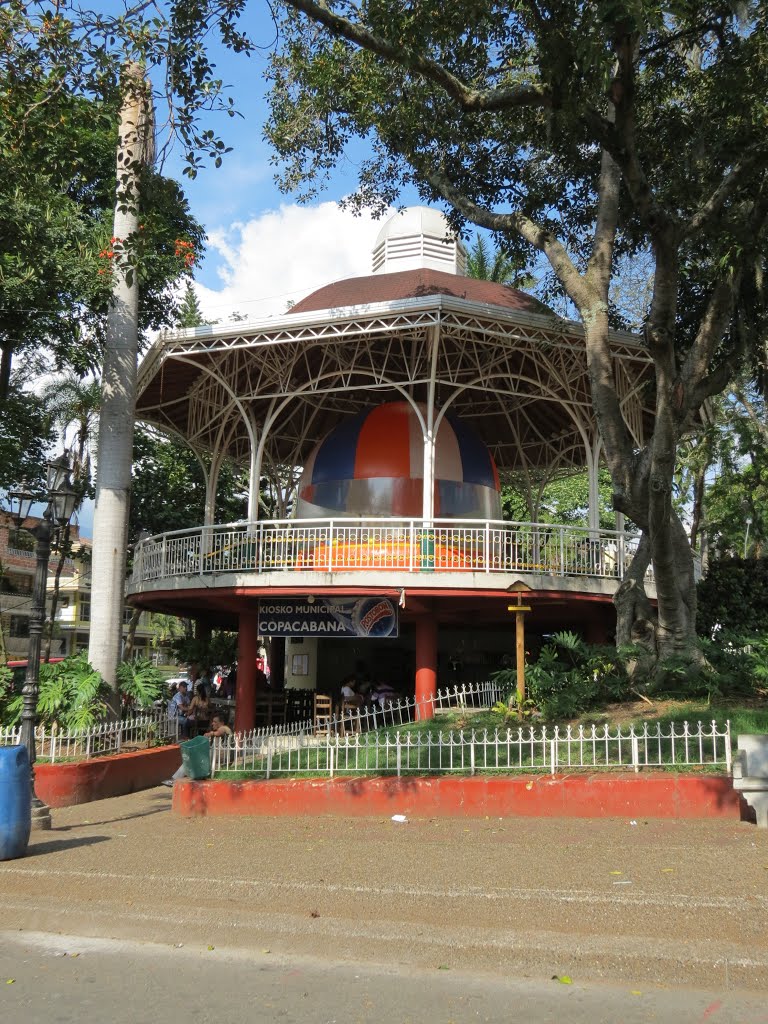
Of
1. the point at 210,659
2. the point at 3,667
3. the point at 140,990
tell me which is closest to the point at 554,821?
the point at 140,990

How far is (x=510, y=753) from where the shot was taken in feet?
38.3

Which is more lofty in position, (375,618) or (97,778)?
(375,618)

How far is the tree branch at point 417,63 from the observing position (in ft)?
34.3

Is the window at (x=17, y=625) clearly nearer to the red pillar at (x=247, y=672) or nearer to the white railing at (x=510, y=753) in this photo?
the red pillar at (x=247, y=672)

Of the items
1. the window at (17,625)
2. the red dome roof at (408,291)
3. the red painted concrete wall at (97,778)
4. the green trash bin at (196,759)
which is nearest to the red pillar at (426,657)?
the red painted concrete wall at (97,778)

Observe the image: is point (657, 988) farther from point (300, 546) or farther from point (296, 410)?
point (296, 410)

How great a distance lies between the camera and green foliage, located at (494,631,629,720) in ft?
43.3

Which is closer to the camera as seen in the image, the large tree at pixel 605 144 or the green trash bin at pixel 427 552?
the large tree at pixel 605 144

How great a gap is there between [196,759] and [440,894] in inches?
233

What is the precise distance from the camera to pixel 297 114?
15.8 metres

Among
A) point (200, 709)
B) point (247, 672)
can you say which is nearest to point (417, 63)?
point (247, 672)

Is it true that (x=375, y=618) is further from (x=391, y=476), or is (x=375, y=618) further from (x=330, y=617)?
(x=391, y=476)

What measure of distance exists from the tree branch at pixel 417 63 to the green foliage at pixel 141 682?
10773mm

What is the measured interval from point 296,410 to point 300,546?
6.90m
